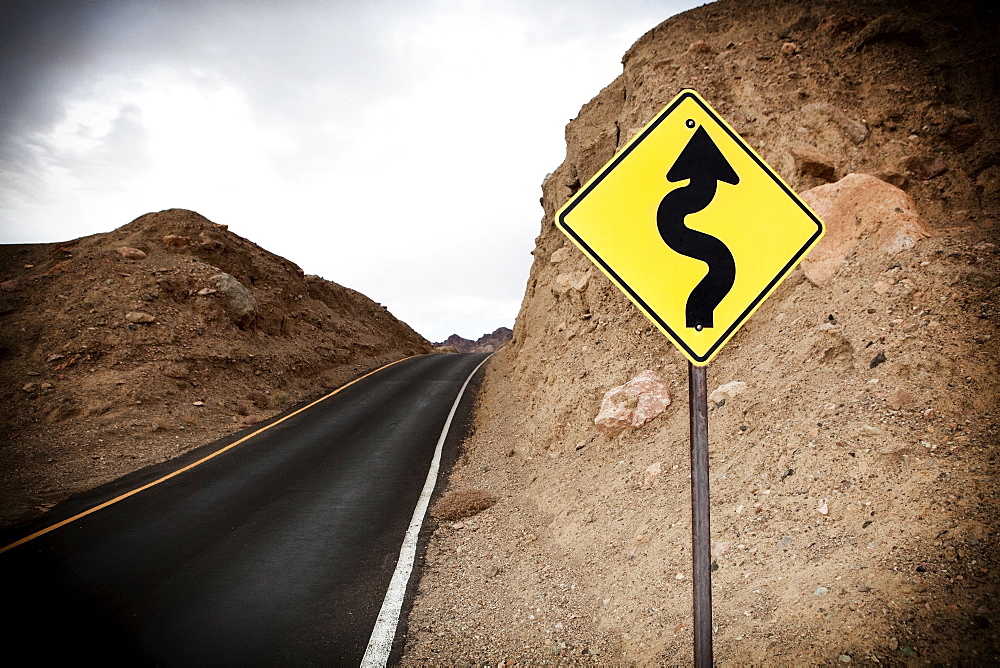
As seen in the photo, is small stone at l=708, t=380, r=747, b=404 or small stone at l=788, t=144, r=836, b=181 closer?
small stone at l=708, t=380, r=747, b=404

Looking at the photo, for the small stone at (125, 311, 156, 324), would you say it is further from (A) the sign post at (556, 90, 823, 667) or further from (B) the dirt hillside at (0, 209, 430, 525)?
(A) the sign post at (556, 90, 823, 667)

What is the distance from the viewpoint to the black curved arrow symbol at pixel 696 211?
2.35 metres

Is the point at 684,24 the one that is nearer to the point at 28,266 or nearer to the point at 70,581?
the point at 70,581

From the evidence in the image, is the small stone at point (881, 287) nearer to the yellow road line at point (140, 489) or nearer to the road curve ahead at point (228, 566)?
the road curve ahead at point (228, 566)

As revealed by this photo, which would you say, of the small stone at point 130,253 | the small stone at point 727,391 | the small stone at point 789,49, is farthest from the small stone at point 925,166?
the small stone at point 130,253

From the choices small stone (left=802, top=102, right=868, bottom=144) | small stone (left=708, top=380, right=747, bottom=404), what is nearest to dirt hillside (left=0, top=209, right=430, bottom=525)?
small stone (left=708, top=380, right=747, bottom=404)

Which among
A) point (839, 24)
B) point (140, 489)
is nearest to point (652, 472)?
point (140, 489)

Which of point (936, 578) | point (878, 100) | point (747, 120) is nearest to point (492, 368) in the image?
point (747, 120)

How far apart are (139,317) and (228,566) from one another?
1351 centimetres

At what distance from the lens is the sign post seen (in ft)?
7.65

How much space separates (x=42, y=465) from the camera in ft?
32.0

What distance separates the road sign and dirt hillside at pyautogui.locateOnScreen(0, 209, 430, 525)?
9.67 m

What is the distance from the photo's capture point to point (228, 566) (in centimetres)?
550

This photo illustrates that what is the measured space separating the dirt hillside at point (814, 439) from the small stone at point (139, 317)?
1215cm
